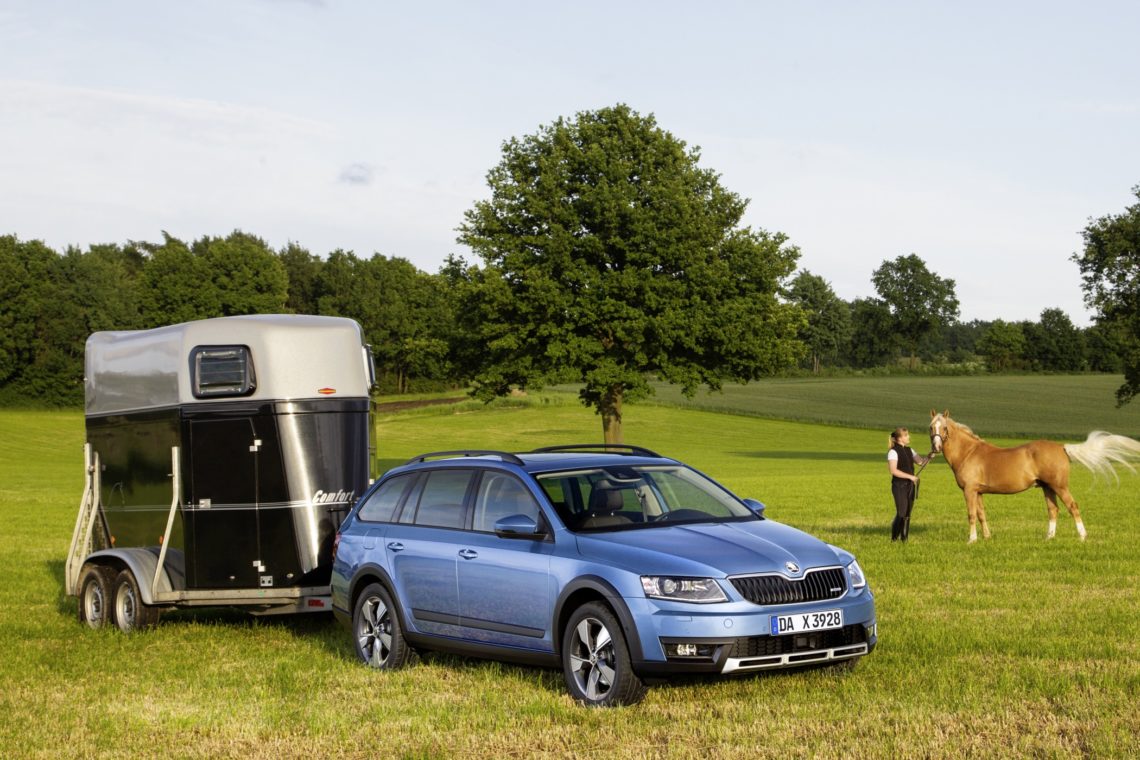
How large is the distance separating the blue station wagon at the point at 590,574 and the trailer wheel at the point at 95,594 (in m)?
3.46

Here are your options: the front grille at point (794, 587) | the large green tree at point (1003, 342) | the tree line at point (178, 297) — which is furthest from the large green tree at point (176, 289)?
the front grille at point (794, 587)

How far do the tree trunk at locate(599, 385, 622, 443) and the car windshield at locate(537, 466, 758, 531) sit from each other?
117 feet

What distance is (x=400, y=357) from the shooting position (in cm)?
12056

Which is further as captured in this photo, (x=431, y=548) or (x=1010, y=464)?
(x=1010, y=464)

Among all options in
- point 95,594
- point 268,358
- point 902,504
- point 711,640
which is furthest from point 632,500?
point 902,504

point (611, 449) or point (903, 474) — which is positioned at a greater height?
point (611, 449)

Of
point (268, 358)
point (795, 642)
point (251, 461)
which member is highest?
point (268, 358)

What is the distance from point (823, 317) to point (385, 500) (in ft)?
518

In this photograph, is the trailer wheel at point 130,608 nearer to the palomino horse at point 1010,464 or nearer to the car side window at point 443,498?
the car side window at point 443,498


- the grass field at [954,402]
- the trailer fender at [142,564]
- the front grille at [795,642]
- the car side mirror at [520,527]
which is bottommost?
the grass field at [954,402]

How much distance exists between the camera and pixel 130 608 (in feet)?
46.1

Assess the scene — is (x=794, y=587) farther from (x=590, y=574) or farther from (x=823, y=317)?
(x=823, y=317)

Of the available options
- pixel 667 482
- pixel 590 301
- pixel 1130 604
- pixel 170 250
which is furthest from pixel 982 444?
pixel 170 250

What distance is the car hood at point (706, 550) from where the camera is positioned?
9.04 m
